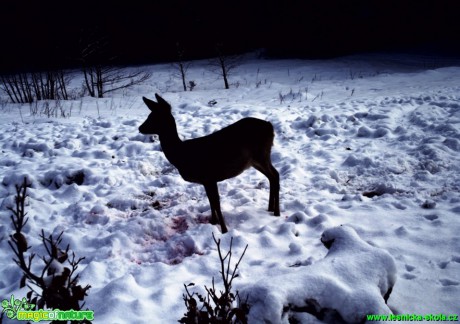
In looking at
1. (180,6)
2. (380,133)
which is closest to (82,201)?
(380,133)

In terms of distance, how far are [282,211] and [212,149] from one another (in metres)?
1.34

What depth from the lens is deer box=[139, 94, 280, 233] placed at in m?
3.83

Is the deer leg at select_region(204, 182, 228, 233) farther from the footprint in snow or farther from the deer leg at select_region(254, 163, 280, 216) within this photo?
the footprint in snow

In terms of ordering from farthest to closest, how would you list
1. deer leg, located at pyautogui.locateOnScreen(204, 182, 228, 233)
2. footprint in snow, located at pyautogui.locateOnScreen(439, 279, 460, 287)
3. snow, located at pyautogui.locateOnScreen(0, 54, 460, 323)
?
deer leg, located at pyautogui.locateOnScreen(204, 182, 228, 233)
footprint in snow, located at pyautogui.locateOnScreen(439, 279, 460, 287)
snow, located at pyautogui.locateOnScreen(0, 54, 460, 323)

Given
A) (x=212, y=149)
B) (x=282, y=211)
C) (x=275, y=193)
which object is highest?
(x=212, y=149)

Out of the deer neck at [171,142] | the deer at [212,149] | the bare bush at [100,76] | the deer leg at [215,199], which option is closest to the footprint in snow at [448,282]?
the deer at [212,149]

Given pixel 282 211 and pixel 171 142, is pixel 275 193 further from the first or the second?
pixel 171 142

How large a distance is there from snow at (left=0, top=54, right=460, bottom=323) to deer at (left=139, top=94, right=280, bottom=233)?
58cm

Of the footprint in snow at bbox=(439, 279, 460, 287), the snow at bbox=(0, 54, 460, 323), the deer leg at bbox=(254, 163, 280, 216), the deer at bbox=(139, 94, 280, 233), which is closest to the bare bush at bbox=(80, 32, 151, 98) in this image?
the snow at bbox=(0, 54, 460, 323)

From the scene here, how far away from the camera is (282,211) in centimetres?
429

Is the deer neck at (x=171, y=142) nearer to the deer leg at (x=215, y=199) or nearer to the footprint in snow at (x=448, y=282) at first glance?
the deer leg at (x=215, y=199)

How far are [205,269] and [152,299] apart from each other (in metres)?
0.62

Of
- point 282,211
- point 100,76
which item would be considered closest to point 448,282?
point 282,211

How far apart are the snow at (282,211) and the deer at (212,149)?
0.58 metres
